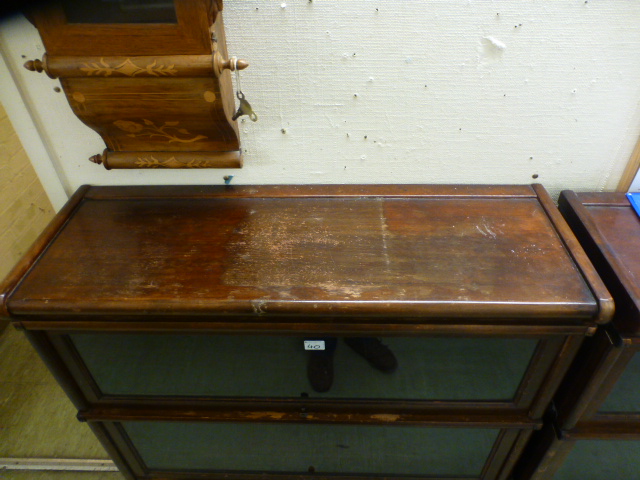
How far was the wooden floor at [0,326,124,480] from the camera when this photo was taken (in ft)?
4.70

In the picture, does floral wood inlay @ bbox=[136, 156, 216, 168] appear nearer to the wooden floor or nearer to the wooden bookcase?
the wooden bookcase

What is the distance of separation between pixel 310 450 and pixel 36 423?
0.98 m

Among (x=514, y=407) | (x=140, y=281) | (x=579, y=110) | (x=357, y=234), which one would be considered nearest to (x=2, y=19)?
(x=140, y=281)

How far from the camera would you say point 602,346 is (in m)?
0.86

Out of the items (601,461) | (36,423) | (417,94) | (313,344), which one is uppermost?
(417,94)

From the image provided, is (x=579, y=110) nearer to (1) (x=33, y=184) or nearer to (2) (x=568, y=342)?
(2) (x=568, y=342)

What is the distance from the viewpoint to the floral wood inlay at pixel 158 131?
918 millimetres

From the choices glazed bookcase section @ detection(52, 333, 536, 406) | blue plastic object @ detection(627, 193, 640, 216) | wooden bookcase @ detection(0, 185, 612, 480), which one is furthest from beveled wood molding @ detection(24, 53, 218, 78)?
blue plastic object @ detection(627, 193, 640, 216)

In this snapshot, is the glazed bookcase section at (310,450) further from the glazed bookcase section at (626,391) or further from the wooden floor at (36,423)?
the wooden floor at (36,423)

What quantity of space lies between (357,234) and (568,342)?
1.43 feet

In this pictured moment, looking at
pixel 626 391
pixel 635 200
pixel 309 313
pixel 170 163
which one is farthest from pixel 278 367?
pixel 635 200

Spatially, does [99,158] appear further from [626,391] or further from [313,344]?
[626,391]

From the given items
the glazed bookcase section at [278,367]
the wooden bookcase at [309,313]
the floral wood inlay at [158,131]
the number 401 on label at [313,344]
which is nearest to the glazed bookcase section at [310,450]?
the wooden bookcase at [309,313]

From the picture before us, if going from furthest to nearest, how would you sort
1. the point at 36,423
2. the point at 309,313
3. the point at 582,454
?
the point at 36,423 → the point at 582,454 → the point at 309,313
